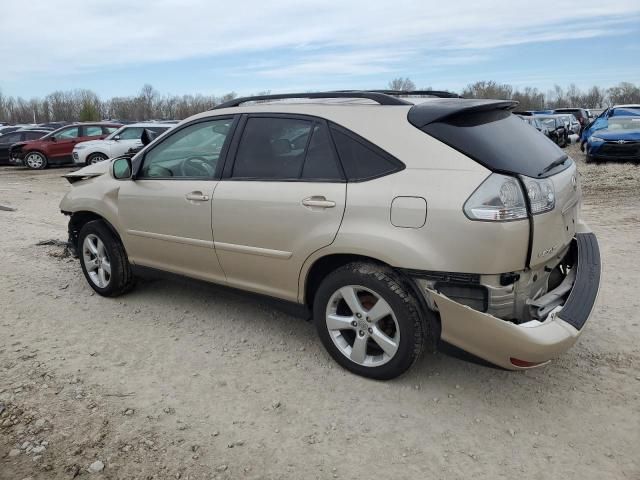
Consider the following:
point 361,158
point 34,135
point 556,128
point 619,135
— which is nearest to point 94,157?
point 34,135

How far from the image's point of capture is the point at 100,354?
3898mm

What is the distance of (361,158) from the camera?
3.25m

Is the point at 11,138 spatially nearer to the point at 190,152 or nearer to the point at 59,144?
the point at 59,144

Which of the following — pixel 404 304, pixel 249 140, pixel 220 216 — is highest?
pixel 249 140

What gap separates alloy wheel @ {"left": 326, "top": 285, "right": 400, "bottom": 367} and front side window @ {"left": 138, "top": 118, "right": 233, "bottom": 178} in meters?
1.39

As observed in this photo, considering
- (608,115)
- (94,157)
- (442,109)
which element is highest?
(442,109)

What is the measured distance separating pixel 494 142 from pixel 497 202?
457 millimetres

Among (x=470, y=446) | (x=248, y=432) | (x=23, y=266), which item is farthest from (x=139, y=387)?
(x=23, y=266)

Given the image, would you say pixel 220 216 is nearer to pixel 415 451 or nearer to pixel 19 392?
pixel 19 392

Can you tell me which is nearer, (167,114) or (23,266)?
(23,266)

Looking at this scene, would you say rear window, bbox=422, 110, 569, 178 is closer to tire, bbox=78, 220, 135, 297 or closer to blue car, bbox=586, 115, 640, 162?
tire, bbox=78, 220, 135, 297

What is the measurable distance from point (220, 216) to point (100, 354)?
4.32 feet

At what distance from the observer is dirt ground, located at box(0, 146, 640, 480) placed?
269cm

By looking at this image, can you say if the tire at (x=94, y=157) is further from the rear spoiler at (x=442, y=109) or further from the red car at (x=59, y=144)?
the rear spoiler at (x=442, y=109)
